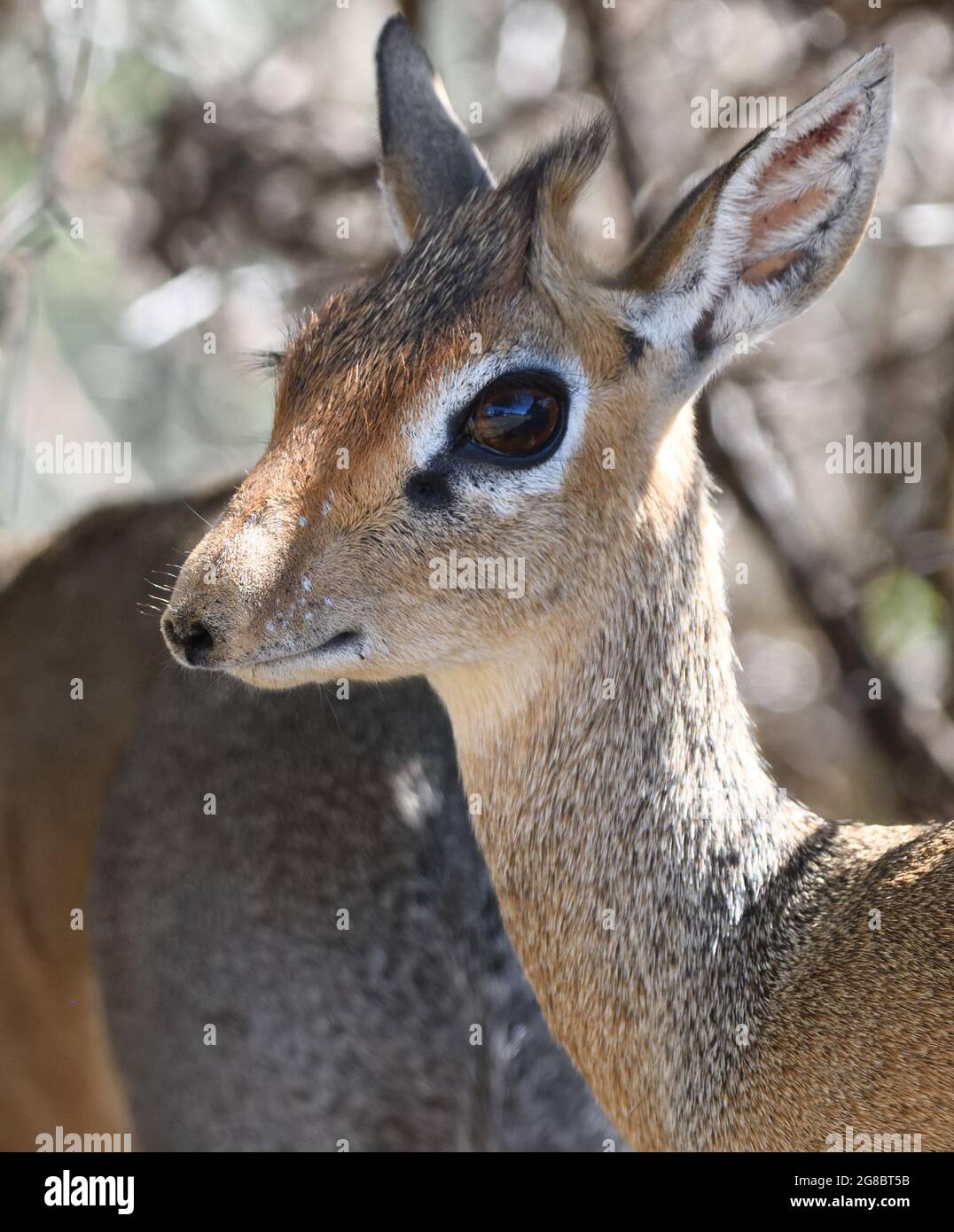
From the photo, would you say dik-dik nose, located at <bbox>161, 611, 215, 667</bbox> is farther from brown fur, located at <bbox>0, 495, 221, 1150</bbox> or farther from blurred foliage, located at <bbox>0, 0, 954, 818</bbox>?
blurred foliage, located at <bbox>0, 0, 954, 818</bbox>

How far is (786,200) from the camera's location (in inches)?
102

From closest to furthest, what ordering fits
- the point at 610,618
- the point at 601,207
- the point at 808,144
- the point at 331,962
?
the point at 808,144, the point at 610,618, the point at 331,962, the point at 601,207

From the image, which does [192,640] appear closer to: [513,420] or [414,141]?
[513,420]

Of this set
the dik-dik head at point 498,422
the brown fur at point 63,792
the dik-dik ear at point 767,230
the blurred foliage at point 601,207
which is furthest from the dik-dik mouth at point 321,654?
the blurred foliage at point 601,207

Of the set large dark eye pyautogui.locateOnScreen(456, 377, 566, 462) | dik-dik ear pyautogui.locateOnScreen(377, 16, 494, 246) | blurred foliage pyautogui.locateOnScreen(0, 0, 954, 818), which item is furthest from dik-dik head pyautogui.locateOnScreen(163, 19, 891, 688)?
blurred foliage pyautogui.locateOnScreen(0, 0, 954, 818)

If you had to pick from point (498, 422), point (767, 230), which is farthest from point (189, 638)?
point (767, 230)

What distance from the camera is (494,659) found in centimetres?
264

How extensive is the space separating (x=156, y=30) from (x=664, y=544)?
12.7 ft

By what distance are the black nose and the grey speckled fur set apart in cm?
121

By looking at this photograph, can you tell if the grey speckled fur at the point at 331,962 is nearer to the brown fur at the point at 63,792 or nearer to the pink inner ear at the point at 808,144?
the brown fur at the point at 63,792

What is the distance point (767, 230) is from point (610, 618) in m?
0.78

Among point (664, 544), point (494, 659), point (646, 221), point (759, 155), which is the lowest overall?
point (494, 659)
